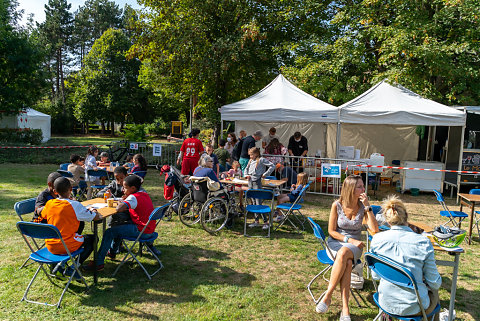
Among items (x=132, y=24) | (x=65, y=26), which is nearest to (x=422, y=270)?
(x=132, y=24)

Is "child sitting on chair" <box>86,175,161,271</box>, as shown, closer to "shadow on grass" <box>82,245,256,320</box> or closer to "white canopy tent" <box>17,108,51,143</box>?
"shadow on grass" <box>82,245,256,320</box>

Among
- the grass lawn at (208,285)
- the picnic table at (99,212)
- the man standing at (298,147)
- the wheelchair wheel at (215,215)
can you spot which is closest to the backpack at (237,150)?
the man standing at (298,147)

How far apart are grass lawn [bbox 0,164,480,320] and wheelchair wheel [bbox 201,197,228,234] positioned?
179mm

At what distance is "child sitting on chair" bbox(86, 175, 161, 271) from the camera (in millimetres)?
4273

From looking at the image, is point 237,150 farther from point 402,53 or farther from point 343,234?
point 402,53

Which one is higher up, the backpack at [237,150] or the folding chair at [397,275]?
the backpack at [237,150]

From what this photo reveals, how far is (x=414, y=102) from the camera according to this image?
961 centimetres

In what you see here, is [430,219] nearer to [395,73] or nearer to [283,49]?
[395,73]

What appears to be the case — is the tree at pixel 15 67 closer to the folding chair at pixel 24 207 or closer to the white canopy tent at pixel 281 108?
the white canopy tent at pixel 281 108

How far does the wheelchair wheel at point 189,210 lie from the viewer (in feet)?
21.5

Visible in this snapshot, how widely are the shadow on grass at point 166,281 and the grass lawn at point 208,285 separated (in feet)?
0.04

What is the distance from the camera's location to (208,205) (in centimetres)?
599

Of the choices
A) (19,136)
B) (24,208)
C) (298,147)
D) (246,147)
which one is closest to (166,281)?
(24,208)

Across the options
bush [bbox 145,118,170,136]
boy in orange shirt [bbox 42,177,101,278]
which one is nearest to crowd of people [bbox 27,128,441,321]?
boy in orange shirt [bbox 42,177,101,278]
